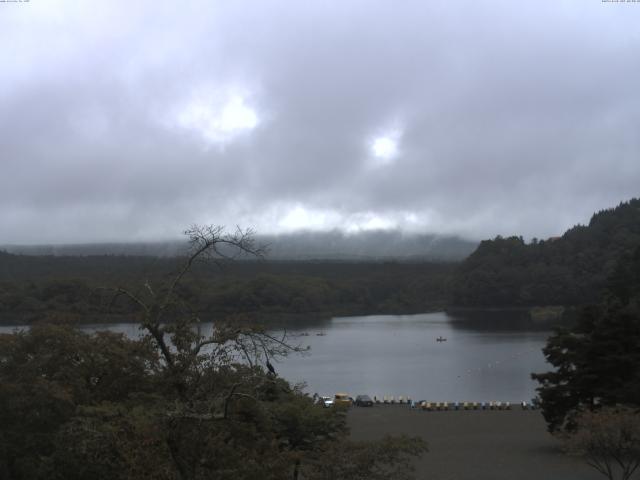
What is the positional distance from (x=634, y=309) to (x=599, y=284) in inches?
2943

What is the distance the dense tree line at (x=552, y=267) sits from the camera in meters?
95.9

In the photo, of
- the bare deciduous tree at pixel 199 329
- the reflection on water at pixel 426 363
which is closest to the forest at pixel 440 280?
the reflection on water at pixel 426 363

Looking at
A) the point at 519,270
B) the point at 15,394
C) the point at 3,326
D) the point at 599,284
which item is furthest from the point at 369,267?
the point at 15,394

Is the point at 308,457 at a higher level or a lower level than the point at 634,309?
lower

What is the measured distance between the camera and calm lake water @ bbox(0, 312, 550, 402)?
4019 centimetres

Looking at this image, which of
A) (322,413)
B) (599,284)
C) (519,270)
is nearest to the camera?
(322,413)

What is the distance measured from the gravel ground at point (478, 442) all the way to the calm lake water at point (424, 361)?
474 centimetres

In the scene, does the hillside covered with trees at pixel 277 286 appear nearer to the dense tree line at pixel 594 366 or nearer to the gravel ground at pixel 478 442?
the gravel ground at pixel 478 442

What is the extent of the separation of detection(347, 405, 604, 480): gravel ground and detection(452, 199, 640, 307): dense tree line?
6804cm

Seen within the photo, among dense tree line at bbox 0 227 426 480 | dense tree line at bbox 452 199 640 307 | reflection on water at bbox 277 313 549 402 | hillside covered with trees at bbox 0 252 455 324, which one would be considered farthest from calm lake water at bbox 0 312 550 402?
dense tree line at bbox 452 199 640 307

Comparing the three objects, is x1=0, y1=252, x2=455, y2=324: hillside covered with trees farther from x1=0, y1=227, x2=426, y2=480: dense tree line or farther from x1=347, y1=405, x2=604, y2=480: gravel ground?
x1=0, y1=227, x2=426, y2=480: dense tree line

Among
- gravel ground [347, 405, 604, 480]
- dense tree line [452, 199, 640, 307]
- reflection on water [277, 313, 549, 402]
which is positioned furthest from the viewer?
dense tree line [452, 199, 640, 307]

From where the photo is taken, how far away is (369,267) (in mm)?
135875

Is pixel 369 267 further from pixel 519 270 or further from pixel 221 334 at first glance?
pixel 221 334
